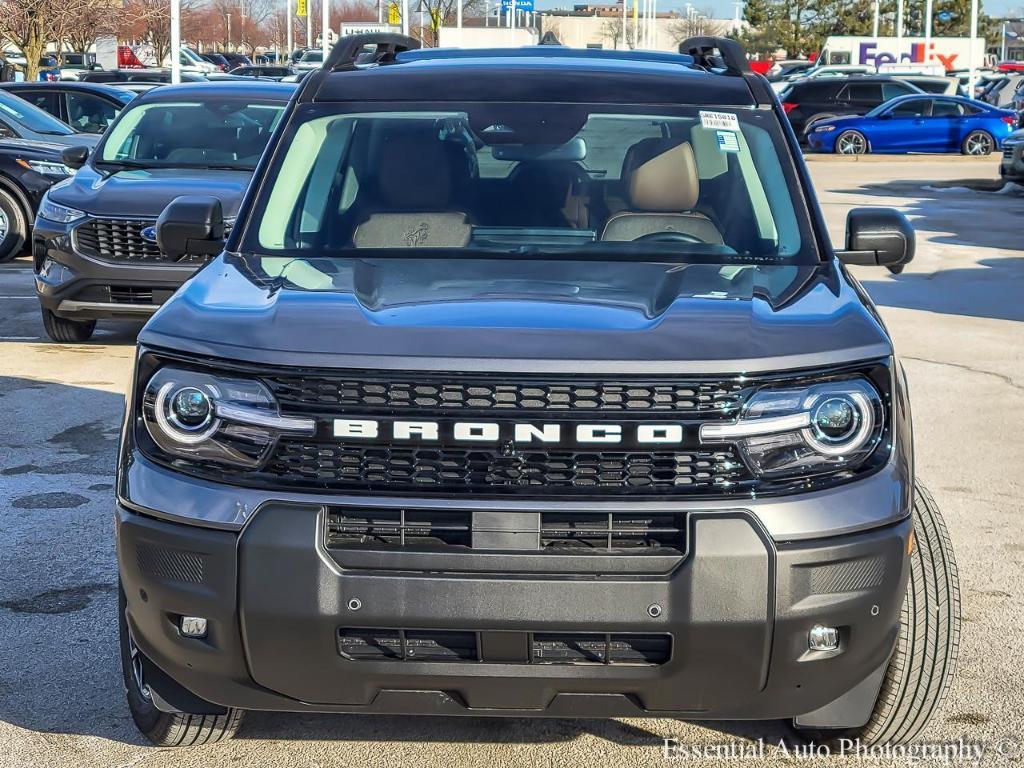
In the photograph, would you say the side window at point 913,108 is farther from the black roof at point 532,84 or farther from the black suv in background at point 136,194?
the black roof at point 532,84

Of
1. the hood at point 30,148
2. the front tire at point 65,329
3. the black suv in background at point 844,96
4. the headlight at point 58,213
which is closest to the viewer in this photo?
the headlight at point 58,213

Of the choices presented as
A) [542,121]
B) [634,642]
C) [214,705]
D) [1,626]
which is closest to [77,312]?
[1,626]

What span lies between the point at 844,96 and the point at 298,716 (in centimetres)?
3170

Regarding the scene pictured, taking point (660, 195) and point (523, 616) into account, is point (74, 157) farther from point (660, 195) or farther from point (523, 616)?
point (523, 616)

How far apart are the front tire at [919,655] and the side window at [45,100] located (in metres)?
16.2

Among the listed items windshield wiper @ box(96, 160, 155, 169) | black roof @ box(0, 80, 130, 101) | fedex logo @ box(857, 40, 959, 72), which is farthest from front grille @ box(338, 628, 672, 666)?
fedex logo @ box(857, 40, 959, 72)

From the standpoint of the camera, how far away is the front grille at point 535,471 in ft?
9.78

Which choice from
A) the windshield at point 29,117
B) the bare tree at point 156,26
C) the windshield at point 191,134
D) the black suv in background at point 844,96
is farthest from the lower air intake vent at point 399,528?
the bare tree at point 156,26

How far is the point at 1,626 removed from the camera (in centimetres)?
447

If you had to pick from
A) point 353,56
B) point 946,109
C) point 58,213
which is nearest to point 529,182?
point 353,56

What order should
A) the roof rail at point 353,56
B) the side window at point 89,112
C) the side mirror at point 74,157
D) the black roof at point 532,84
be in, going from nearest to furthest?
1. the black roof at point 532,84
2. the roof rail at point 353,56
3. the side mirror at point 74,157
4. the side window at point 89,112

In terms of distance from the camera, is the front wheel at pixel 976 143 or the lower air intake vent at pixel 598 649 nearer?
the lower air intake vent at pixel 598 649

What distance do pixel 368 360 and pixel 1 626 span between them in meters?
2.13

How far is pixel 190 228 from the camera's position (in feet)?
14.7
